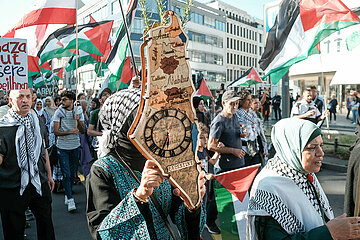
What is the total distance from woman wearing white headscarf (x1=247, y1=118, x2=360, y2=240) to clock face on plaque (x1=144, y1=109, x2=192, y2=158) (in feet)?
2.47

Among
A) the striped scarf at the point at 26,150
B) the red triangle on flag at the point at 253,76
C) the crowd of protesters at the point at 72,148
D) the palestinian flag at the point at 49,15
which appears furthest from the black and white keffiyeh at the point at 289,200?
the red triangle on flag at the point at 253,76

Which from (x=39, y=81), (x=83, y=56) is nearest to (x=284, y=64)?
(x=83, y=56)

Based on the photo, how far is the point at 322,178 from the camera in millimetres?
7371

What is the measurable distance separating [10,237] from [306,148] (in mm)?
3110

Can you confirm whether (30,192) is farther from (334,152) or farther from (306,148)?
(334,152)

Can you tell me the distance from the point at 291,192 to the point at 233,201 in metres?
1.01

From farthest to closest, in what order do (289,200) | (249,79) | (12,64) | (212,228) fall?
(249,79) < (212,228) < (12,64) < (289,200)

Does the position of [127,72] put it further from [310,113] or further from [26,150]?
[26,150]

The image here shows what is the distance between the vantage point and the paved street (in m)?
4.57

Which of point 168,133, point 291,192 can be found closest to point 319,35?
point 291,192

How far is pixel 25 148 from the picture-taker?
134 inches

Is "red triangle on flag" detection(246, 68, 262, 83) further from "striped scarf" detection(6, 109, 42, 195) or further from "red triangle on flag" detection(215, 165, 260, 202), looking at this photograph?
"striped scarf" detection(6, 109, 42, 195)

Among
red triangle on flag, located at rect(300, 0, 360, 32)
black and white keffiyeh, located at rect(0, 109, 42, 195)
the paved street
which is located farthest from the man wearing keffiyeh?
red triangle on flag, located at rect(300, 0, 360, 32)

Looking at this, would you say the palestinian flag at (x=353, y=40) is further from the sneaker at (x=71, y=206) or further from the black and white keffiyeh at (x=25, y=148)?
the sneaker at (x=71, y=206)
